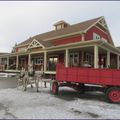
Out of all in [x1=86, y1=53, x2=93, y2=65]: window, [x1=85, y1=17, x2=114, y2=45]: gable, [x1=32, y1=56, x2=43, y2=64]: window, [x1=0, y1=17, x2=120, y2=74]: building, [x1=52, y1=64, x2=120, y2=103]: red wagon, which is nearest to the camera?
[x1=52, y1=64, x2=120, y2=103]: red wagon

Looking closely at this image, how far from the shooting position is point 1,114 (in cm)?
589

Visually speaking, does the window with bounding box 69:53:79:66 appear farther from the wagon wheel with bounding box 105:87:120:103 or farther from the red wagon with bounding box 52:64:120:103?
the wagon wheel with bounding box 105:87:120:103

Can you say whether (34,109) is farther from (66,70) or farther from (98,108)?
(66,70)

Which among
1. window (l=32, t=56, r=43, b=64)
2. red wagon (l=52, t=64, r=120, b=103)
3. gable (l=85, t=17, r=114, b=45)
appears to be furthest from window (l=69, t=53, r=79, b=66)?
red wagon (l=52, t=64, r=120, b=103)

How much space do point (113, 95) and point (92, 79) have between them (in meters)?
1.32

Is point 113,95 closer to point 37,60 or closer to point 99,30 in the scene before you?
point 99,30

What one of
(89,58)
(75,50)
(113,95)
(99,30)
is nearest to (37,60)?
(75,50)

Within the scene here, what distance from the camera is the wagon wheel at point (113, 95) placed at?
26.6 ft

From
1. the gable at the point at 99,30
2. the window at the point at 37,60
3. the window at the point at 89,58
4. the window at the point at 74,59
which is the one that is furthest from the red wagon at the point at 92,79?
the window at the point at 37,60

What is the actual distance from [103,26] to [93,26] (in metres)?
3.68

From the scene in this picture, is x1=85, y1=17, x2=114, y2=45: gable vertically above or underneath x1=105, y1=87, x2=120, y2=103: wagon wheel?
above

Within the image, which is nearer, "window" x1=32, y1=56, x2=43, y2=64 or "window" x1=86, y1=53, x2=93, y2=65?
"window" x1=86, y1=53, x2=93, y2=65

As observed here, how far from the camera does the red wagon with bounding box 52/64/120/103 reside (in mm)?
8208

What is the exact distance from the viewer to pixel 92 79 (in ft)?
28.9
